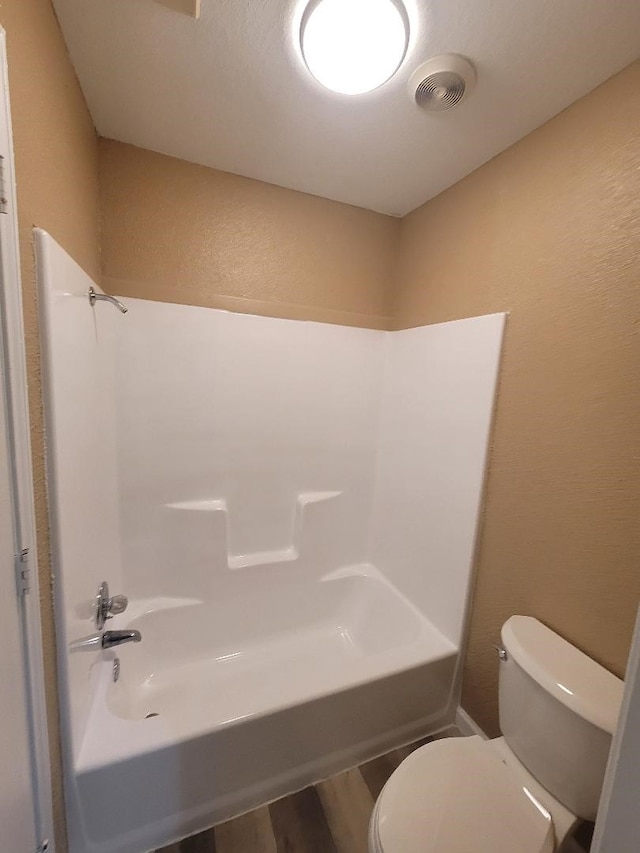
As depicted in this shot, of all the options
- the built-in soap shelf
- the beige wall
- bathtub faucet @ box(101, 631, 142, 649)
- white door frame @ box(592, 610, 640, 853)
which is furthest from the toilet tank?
the beige wall

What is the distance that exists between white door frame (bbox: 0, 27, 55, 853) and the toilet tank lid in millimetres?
1299

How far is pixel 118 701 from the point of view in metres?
1.36

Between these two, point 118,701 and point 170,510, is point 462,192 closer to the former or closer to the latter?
point 170,510

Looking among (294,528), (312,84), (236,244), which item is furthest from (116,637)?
(312,84)

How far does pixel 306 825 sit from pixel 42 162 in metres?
2.14

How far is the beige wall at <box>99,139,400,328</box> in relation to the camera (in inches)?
58.4

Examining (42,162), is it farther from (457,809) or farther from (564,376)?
(457,809)

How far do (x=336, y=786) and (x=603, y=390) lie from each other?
5.59 ft

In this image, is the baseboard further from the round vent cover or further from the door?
the round vent cover

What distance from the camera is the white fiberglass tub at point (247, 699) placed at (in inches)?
41.7

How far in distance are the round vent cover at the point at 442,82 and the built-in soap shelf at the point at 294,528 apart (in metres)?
1.71

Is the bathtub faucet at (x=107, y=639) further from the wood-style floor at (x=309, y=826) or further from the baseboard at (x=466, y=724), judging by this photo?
the baseboard at (x=466, y=724)

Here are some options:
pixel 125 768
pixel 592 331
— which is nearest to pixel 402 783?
pixel 125 768

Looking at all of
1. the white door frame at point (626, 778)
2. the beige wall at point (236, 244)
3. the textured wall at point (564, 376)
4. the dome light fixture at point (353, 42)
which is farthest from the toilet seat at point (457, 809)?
the dome light fixture at point (353, 42)
